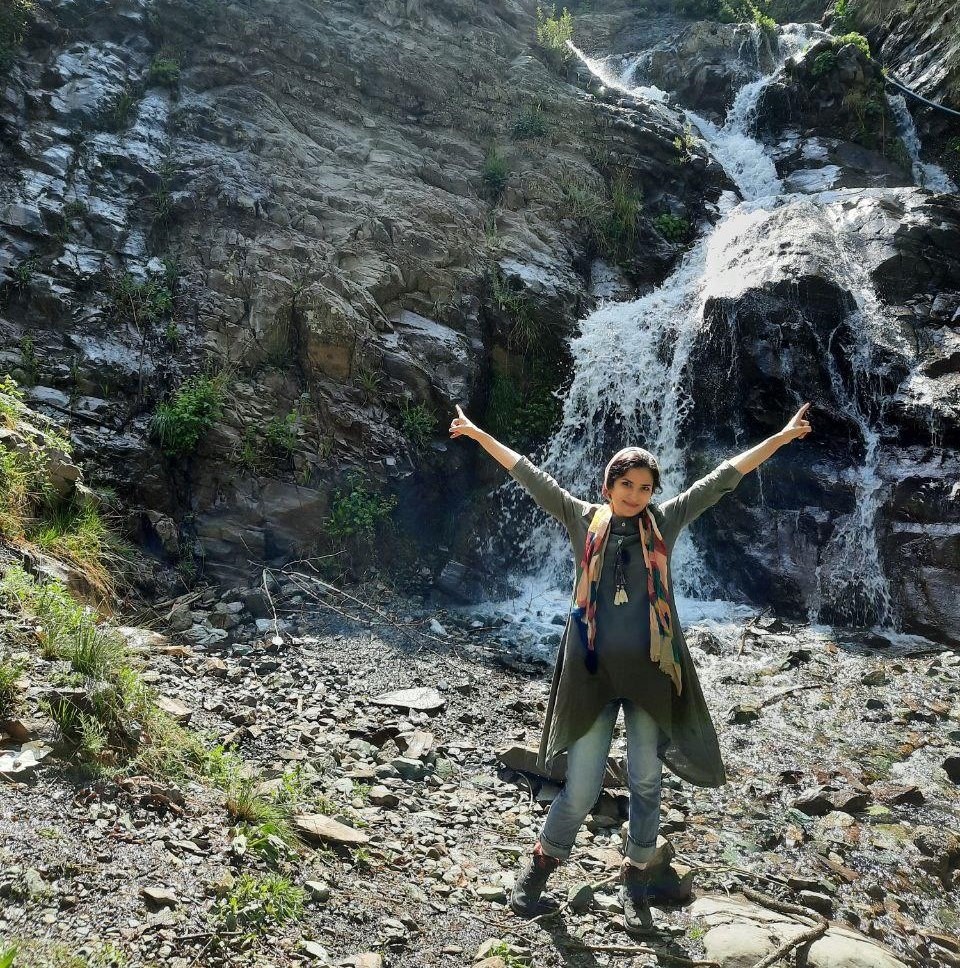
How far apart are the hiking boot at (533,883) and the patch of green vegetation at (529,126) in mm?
13945

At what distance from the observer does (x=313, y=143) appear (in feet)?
39.8

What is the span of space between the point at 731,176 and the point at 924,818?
46.4 feet

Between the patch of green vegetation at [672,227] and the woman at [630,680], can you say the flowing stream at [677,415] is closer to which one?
the patch of green vegetation at [672,227]

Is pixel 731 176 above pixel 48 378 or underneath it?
above

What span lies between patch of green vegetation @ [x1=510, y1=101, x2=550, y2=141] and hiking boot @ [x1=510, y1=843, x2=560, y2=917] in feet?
45.8

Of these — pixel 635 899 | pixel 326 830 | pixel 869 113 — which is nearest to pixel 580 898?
pixel 635 899

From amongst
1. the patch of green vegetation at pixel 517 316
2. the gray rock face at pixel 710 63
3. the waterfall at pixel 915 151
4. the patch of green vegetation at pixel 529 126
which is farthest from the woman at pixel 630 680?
the gray rock face at pixel 710 63

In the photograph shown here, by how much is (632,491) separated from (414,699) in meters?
3.29

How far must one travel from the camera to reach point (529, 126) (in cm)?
1406

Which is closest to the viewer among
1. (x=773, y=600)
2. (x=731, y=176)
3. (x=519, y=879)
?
(x=519, y=879)

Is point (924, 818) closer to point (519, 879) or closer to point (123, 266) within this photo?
point (519, 879)

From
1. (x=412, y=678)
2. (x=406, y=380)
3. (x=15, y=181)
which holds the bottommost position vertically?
(x=412, y=678)

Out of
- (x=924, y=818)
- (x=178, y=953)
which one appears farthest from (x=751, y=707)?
(x=178, y=953)

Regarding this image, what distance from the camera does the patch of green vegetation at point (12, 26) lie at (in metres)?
10.1
